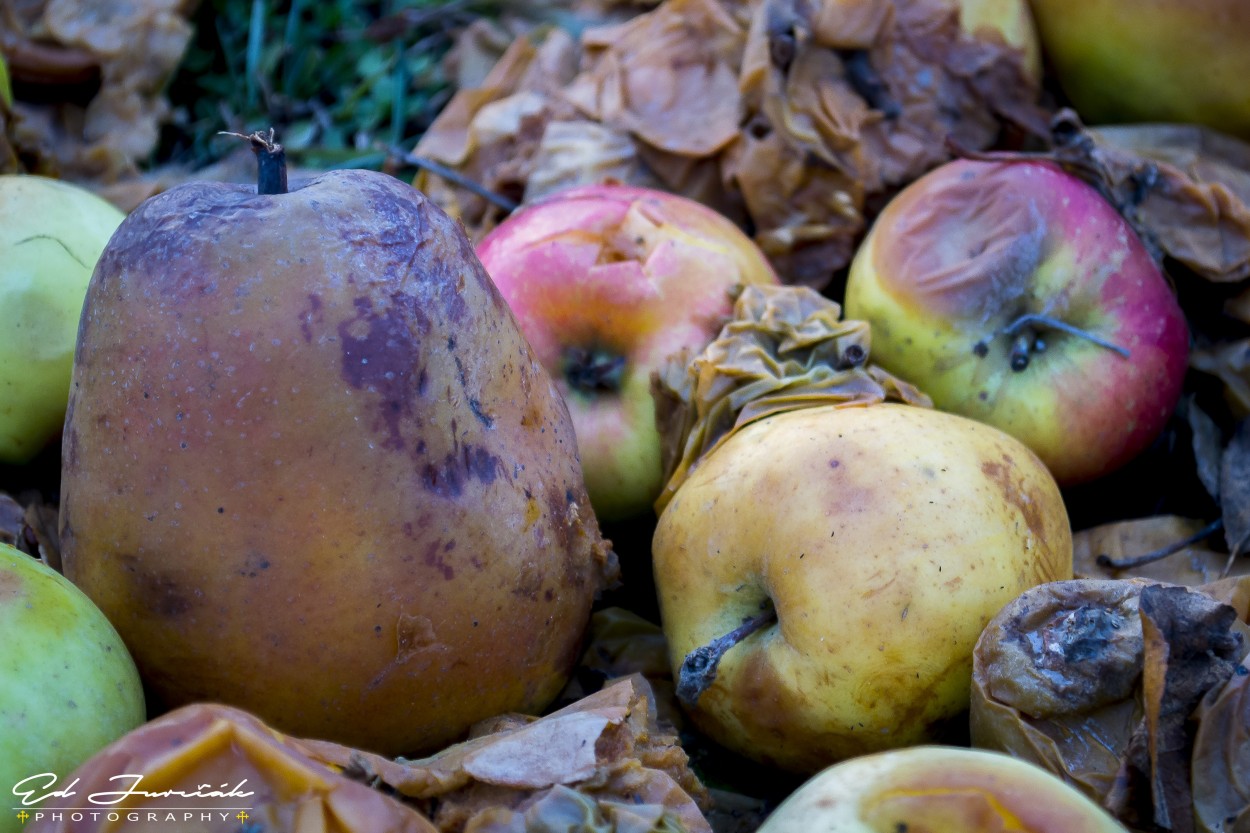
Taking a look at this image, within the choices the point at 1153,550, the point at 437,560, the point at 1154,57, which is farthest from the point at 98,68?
the point at 1153,550

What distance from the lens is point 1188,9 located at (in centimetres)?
179

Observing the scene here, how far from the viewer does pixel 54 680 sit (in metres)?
0.99

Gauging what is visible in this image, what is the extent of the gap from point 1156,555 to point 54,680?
1.40m

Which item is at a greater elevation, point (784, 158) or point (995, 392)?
point (784, 158)

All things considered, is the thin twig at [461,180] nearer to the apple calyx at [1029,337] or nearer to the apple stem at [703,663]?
the apple calyx at [1029,337]

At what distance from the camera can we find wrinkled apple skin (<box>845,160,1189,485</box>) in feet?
5.08

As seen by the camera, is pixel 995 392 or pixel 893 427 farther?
pixel 995 392

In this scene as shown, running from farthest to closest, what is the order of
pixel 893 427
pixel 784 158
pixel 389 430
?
pixel 784 158 → pixel 893 427 → pixel 389 430

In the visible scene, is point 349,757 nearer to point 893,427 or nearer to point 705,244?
point 893,427

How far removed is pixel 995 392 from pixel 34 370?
1351 millimetres

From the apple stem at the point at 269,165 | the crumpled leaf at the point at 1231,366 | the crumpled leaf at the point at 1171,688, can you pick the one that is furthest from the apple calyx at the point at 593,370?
the crumpled leaf at the point at 1231,366

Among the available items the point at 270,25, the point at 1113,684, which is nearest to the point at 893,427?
the point at 1113,684

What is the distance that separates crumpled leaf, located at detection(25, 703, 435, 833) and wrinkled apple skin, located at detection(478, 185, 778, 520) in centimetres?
78

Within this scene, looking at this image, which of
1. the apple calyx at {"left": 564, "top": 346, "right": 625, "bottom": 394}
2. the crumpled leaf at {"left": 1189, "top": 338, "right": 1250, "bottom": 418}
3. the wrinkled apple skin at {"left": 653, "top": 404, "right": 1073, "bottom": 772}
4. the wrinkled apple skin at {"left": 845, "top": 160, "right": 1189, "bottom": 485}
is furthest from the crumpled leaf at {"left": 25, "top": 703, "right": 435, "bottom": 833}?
the crumpled leaf at {"left": 1189, "top": 338, "right": 1250, "bottom": 418}
